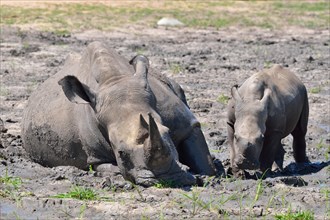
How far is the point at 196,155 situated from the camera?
8.97 m

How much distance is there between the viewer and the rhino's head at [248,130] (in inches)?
366

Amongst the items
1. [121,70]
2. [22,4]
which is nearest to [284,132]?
[121,70]

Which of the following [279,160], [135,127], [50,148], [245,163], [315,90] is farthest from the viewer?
[315,90]

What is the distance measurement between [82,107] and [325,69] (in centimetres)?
768

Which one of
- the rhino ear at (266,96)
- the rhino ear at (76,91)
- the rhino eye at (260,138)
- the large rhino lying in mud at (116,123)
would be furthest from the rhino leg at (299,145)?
the rhino ear at (76,91)

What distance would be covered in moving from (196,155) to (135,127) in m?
1.21

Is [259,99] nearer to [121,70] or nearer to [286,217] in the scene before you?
[121,70]

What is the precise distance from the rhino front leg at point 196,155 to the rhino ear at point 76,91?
991 mm

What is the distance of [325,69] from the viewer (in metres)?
16.0

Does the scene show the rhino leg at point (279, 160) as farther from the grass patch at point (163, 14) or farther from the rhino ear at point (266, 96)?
the grass patch at point (163, 14)

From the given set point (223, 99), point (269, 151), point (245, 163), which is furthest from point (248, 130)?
point (223, 99)

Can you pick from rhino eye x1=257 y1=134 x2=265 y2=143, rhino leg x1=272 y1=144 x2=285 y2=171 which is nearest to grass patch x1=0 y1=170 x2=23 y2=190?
rhino eye x1=257 y1=134 x2=265 y2=143

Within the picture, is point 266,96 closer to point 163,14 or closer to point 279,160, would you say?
point 279,160

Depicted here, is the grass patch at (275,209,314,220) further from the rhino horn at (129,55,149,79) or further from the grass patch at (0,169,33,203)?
the rhino horn at (129,55,149,79)
